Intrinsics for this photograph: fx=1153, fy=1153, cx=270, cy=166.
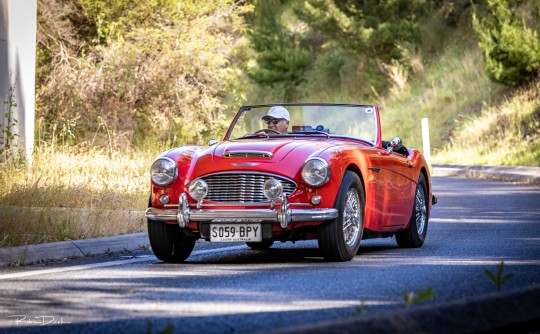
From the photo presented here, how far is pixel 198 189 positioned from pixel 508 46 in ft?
88.9

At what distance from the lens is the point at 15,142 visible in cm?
1720

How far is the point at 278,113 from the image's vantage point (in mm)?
11508

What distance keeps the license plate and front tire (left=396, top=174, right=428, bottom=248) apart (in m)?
2.78

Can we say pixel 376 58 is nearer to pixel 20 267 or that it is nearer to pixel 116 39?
pixel 116 39

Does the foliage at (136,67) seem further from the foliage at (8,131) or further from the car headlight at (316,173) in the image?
the car headlight at (316,173)

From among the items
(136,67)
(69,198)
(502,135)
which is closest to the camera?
(69,198)

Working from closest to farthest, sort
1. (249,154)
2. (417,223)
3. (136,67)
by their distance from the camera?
(249,154) < (417,223) < (136,67)

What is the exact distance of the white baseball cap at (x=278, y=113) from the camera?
37.7ft

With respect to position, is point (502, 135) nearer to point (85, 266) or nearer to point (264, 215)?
point (264, 215)

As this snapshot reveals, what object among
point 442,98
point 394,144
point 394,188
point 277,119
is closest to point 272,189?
point 394,188

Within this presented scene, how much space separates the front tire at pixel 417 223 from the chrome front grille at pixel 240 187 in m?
2.60

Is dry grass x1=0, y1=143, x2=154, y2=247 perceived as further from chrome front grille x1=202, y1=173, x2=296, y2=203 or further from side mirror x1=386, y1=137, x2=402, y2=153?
side mirror x1=386, y1=137, x2=402, y2=153

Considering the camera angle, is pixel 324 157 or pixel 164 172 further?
pixel 164 172

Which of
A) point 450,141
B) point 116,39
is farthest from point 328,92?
point 116,39
